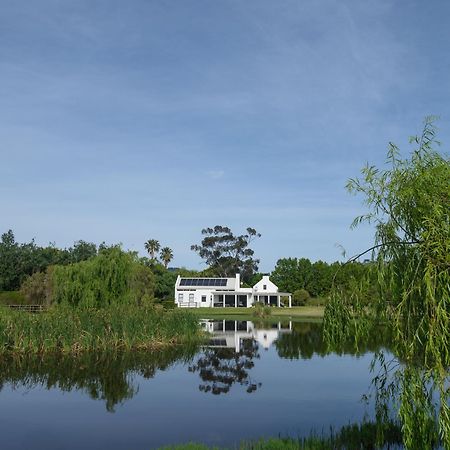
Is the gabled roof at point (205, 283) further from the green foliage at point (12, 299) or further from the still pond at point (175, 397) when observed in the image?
the still pond at point (175, 397)

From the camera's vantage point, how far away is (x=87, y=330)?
24984mm

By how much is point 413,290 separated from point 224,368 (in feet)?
55.0

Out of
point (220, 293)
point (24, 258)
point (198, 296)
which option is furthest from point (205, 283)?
point (24, 258)

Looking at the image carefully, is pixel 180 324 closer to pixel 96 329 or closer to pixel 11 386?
pixel 96 329

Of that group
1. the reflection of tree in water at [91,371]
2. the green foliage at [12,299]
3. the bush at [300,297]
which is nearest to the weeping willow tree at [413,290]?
the reflection of tree in water at [91,371]

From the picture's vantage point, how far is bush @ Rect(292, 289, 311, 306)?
75250 mm

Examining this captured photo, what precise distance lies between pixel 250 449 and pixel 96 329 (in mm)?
16365

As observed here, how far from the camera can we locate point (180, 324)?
99.5 ft

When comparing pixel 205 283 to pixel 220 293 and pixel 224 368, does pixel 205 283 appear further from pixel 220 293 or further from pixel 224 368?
pixel 224 368

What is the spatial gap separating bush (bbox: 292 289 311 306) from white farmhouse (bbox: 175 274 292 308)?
51.5 inches

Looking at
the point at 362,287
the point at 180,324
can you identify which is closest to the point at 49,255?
the point at 180,324

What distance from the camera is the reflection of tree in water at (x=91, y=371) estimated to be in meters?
17.7

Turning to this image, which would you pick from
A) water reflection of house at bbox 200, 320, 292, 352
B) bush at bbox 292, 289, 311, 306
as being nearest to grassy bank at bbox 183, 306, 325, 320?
bush at bbox 292, 289, 311, 306

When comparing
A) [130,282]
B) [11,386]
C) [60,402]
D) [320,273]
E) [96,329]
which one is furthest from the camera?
[320,273]
